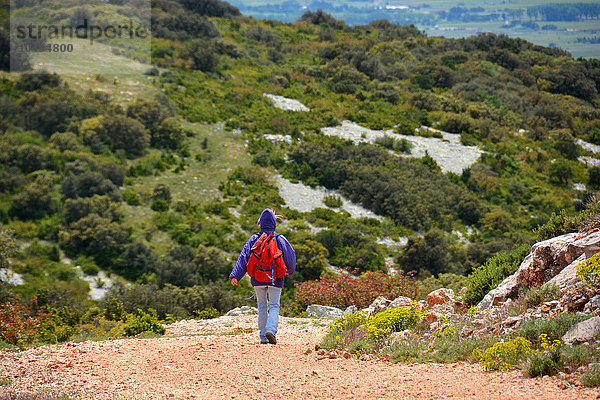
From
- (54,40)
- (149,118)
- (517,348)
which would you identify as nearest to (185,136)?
(149,118)

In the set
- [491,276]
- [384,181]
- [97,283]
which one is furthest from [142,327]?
[384,181]

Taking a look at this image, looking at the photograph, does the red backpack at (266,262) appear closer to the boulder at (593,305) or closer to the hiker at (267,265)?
the hiker at (267,265)

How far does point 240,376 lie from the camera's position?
543cm

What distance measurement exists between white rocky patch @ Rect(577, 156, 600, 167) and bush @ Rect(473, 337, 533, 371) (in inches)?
1139

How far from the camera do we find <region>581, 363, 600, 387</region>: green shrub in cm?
430

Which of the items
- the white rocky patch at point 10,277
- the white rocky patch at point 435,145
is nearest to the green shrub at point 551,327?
the white rocky patch at point 10,277

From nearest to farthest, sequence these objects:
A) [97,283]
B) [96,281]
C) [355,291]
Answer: [355,291] < [97,283] < [96,281]

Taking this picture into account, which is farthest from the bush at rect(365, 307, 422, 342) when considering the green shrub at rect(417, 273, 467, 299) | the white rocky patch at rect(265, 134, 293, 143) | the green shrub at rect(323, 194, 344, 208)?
the white rocky patch at rect(265, 134, 293, 143)

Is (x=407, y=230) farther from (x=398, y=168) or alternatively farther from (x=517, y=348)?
(x=517, y=348)

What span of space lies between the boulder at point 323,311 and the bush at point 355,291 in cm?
62

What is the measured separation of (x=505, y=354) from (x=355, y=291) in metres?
6.76

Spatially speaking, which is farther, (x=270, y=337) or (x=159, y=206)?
(x=159, y=206)

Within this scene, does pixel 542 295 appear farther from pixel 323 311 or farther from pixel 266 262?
pixel 323 311

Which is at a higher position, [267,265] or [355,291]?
[267,265]
